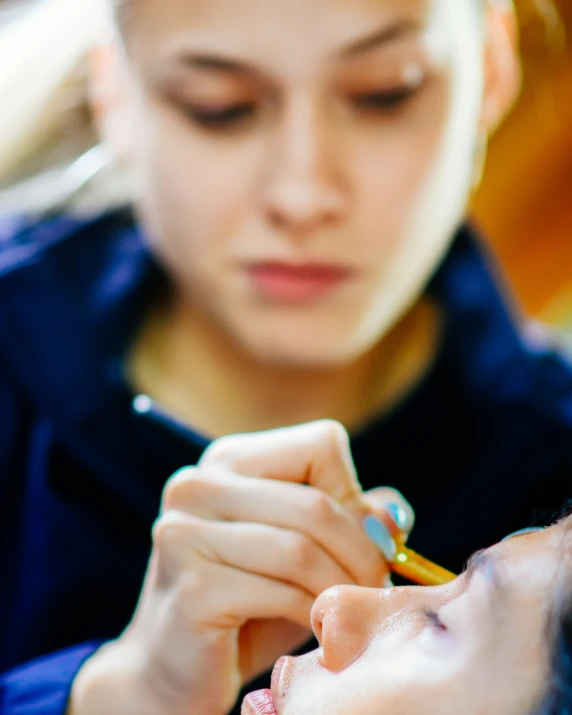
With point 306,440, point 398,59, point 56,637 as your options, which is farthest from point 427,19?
point 56,637

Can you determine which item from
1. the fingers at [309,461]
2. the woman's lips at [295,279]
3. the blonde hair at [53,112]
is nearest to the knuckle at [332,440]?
the fingers at [309,461]

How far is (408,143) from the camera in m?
0.33

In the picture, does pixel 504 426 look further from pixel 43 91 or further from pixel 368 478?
pixel 43 91

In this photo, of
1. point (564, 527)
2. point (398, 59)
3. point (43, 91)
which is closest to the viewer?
point (564, 527)

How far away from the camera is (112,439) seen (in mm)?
346

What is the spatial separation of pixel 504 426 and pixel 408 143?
15cm

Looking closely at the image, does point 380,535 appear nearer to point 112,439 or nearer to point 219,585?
point 219,585

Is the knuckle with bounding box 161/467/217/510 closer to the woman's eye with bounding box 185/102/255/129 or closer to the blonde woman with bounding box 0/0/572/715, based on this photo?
the blonde woman with bounding box 0/0/572/715

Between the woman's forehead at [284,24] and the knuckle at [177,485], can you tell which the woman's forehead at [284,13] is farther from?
the knuckle at [177,485]

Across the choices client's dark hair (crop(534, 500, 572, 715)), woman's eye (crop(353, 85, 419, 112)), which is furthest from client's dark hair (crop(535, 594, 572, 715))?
woman's eye (crop(353, 85, 419, 112))

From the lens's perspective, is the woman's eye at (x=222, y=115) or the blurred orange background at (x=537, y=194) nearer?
the woman's eye at (x=222, y=115)

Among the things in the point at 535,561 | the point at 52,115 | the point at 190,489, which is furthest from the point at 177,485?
the point at 52,115

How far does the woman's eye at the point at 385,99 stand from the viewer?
31 centimetres

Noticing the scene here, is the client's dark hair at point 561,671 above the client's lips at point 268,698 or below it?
above
